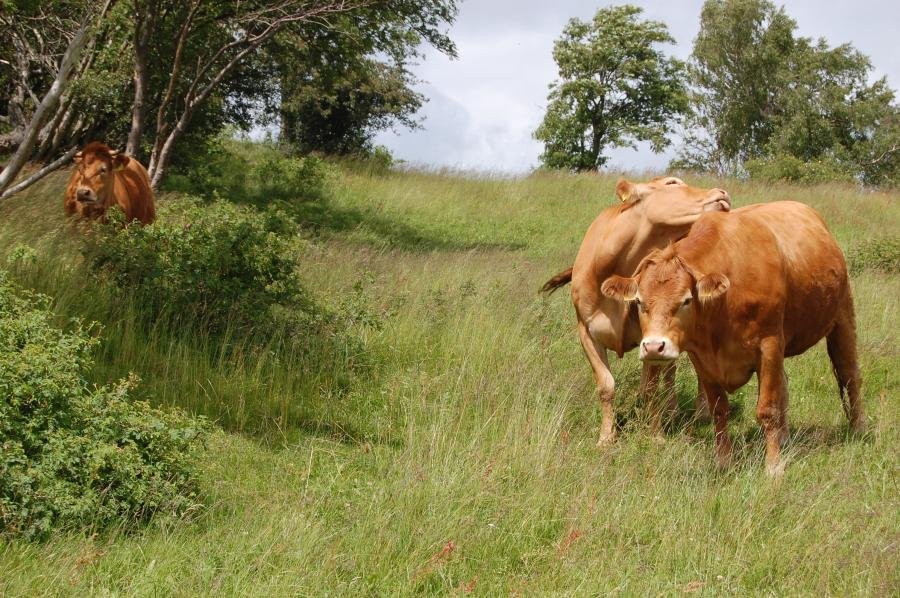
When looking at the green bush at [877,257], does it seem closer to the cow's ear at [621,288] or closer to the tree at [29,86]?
the cow's ear at [621,288]

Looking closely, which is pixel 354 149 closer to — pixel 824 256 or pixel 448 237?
pixel 448 237

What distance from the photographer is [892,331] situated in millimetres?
10547

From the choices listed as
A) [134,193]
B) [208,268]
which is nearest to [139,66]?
[134,193]

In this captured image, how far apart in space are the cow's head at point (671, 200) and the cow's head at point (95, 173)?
21.4 ft

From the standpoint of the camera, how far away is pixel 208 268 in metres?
8.33

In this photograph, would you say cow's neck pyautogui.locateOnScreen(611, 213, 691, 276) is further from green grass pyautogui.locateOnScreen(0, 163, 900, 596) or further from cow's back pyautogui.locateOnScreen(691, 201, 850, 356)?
green grass pyautogui.locateOnScreen(0, 163, 900, 596)

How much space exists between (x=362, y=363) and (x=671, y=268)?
268 cm

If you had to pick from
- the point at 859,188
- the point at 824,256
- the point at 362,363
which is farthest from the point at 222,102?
the point at 824,256

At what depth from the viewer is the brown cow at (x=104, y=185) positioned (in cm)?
1156

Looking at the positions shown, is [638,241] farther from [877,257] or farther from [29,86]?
[29,86]

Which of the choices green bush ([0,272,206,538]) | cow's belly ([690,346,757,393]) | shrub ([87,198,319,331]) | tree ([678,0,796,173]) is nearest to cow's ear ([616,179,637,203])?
cow's belly ([690,346,757,393])

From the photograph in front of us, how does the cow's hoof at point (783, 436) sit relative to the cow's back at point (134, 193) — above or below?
below

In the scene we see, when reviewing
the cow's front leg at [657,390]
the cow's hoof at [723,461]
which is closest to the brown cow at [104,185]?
the cow's front leg at [657,390]

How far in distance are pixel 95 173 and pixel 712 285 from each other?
319 inches
